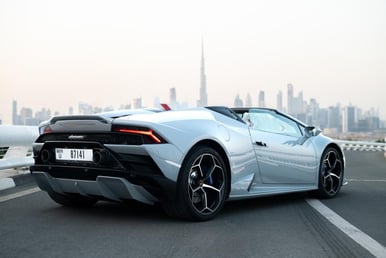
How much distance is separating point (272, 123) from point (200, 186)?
1.79 meters

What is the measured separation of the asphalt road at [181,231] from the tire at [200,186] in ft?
0.39

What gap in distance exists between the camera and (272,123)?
708 cm

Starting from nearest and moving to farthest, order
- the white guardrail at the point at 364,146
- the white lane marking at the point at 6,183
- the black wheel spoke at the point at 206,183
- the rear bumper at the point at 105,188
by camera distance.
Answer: the rear bumper at the point at 105,188 < the black wheel spoke at the point at 206,183 < the white lane marking at the point at 6,183 < the white guardrail at the point at 364,146

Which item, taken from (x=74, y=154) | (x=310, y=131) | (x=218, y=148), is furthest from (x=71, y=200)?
(x=310, y=131)

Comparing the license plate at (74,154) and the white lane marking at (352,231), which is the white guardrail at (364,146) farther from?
the license plate at (74,154)

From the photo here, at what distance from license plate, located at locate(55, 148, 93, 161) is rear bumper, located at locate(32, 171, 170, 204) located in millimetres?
208

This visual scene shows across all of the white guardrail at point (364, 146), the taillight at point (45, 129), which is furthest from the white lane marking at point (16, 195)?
the white guardrail at point (364, 146)

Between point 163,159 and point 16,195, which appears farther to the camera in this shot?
point 16,195

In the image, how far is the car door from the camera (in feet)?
21.4

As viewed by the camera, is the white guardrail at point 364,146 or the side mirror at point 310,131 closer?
the side mirror at point 310,131

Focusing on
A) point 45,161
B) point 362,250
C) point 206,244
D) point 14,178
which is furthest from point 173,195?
point 14,178

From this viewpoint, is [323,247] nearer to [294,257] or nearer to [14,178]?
[294,257]

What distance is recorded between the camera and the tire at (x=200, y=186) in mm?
5434

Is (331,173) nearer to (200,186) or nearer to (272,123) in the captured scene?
(272,123)
